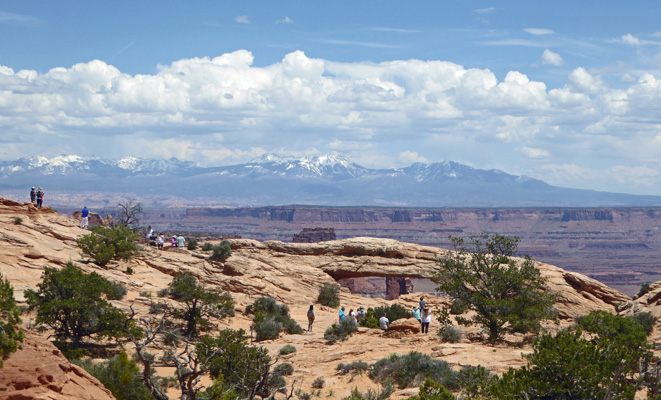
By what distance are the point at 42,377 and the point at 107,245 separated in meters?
25.3

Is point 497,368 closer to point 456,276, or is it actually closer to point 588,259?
point 456,276

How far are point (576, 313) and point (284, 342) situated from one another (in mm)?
17684

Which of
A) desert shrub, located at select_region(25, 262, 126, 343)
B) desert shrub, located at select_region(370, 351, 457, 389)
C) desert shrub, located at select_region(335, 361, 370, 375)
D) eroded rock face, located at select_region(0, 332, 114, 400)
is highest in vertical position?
eroded rock face, located at select_region(0, 332, 114, 400)

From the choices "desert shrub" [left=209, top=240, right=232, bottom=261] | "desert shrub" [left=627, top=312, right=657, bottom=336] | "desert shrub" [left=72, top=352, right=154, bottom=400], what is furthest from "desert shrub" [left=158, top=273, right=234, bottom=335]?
"desert shrub" [left=627, top=312, right=657, bottom=336]

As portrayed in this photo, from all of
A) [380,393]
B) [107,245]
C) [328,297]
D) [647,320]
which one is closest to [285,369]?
[380,393]

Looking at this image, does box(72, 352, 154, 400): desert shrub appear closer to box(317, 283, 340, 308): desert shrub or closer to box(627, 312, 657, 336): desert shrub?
box(627, 312, 657, 336): desert shrub

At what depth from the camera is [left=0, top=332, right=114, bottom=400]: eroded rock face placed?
38.9 feet

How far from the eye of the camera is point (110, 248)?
1412 inches

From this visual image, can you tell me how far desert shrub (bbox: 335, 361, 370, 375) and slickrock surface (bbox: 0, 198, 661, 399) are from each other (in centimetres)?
32

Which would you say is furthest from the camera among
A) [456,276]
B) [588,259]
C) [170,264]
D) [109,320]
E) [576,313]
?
[588,259]

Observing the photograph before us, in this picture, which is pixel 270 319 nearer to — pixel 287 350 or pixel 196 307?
pixel 196 307

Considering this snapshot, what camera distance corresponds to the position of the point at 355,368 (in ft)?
75.8

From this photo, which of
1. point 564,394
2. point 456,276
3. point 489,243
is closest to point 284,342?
point 456,276

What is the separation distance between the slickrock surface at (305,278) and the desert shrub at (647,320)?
2.34 meters
